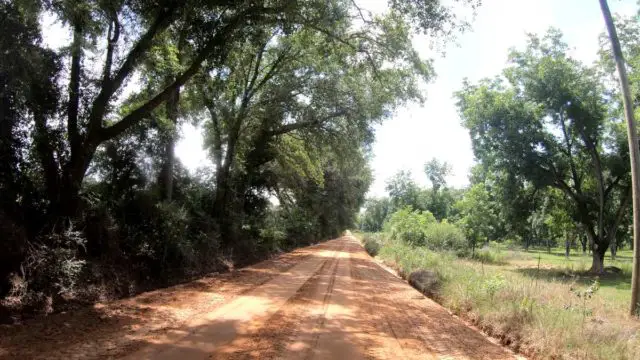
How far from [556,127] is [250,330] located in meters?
28.3

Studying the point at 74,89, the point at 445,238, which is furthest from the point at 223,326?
the point at 445,238

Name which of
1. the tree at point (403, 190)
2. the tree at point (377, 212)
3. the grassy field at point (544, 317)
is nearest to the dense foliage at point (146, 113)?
the grassy field at point (544, 317)

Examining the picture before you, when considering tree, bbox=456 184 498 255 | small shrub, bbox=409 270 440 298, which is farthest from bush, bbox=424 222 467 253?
small shrub, bbox=409 270 440 298

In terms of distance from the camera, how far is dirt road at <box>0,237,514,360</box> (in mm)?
6102

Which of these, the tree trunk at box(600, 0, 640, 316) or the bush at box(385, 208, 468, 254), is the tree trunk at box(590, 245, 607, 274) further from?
the tree trunk at box(600, 0, 640, 316)

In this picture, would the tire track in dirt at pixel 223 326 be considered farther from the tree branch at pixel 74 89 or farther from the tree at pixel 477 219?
the tree at pixel 477 219

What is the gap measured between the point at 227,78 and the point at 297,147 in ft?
37.6

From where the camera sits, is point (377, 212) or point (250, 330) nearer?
point (250, 330)

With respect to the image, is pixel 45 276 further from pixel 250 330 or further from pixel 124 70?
pixel 124 70

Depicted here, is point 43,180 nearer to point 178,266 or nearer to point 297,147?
point 178,266

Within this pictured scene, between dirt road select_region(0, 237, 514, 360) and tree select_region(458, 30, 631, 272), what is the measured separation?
2005 centimetres

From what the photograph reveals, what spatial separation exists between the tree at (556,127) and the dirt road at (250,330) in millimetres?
20051

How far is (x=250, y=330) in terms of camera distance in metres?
7.48

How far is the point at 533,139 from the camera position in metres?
28.2
